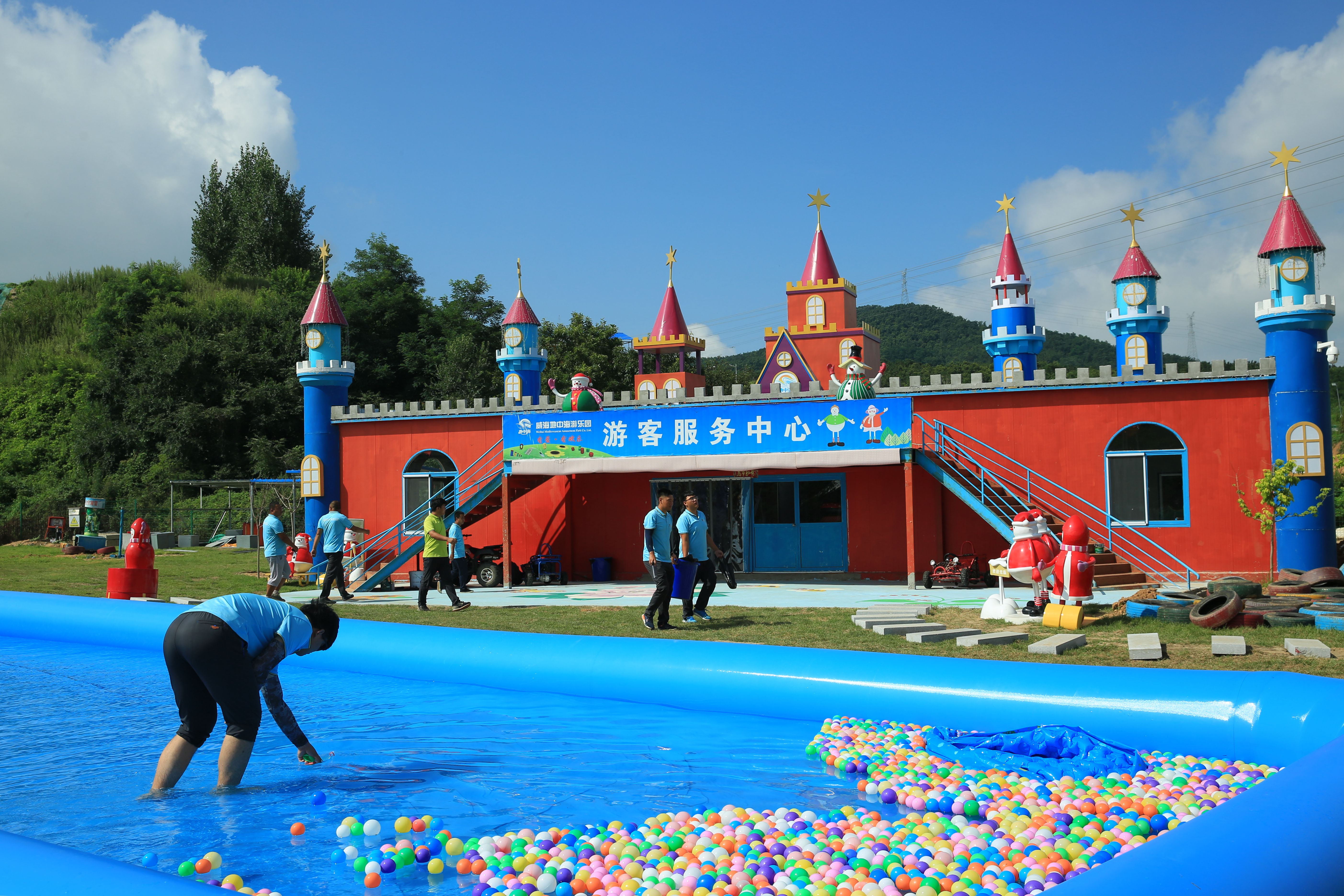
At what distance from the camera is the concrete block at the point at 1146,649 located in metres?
8.30

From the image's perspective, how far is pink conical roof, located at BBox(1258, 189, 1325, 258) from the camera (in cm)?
1600

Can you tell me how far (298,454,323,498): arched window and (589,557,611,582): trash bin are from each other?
19.2ft

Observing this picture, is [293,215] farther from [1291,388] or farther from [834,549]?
[1291,388]

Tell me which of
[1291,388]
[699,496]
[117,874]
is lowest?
[117,874]

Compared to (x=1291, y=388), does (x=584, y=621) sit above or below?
below

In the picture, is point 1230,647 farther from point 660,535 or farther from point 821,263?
point 821,263

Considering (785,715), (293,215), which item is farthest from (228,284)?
(785,715)

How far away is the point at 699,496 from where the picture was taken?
64.0 feet

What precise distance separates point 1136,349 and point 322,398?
20.9 m

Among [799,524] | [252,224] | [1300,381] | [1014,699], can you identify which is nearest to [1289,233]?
[1300,381]

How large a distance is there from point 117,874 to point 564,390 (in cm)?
4527

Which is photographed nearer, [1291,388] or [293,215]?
[1291,388]

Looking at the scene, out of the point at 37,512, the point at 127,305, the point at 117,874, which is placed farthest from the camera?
the point at 127,305

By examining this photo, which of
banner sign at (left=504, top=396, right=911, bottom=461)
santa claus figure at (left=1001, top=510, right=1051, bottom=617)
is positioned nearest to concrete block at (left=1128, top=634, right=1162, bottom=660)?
santa claus figure at (left=1001, top=510, right=1051, bottom=617)
